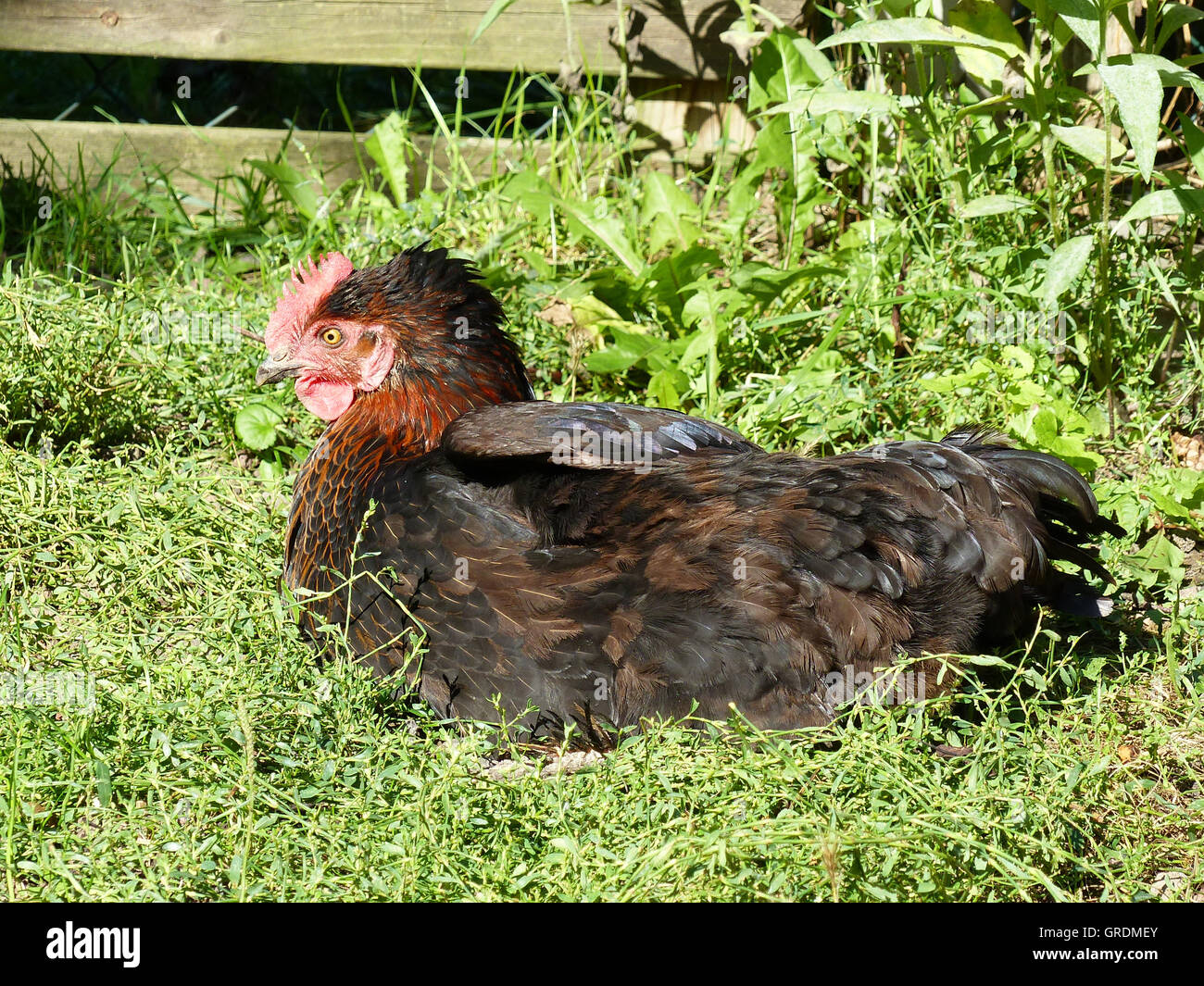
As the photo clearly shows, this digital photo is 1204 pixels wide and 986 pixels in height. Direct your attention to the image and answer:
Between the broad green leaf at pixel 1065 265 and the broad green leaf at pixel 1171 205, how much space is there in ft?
0.41

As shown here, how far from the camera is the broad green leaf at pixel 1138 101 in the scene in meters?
2.77

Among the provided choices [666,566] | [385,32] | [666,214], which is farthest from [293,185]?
[666,566]

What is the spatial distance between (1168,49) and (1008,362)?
4.74 ft

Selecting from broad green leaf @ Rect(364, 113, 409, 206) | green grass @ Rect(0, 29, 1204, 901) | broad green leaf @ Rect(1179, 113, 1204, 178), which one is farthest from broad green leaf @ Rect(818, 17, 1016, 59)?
broad green leaf @ Rect(364, 113, 409, 206)

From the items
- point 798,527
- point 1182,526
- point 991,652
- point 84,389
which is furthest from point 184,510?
point 1182,526

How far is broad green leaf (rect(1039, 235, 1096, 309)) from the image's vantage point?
10.2 ft

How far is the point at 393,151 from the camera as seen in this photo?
15.2 feet

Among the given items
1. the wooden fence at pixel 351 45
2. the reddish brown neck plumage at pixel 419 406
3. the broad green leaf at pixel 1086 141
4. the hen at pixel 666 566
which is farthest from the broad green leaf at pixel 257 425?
the broad green leaf at pixel 1086 141

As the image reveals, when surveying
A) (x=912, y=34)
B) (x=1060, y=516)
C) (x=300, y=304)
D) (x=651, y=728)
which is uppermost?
(x=912, y=34)

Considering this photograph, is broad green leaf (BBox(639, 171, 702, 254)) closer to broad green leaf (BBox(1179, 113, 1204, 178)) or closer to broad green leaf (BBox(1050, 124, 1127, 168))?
broad green leaf (BBox(1050, 124, 1127, 168))

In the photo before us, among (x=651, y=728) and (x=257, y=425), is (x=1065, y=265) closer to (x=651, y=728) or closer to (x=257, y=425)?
(x=651, y=728)

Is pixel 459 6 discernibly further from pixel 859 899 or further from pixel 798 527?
pixel 859 899

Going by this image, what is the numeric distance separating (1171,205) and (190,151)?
3.68 m

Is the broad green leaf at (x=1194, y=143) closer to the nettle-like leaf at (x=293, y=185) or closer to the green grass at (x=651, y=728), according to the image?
the green grass at (x=651, y=728)
